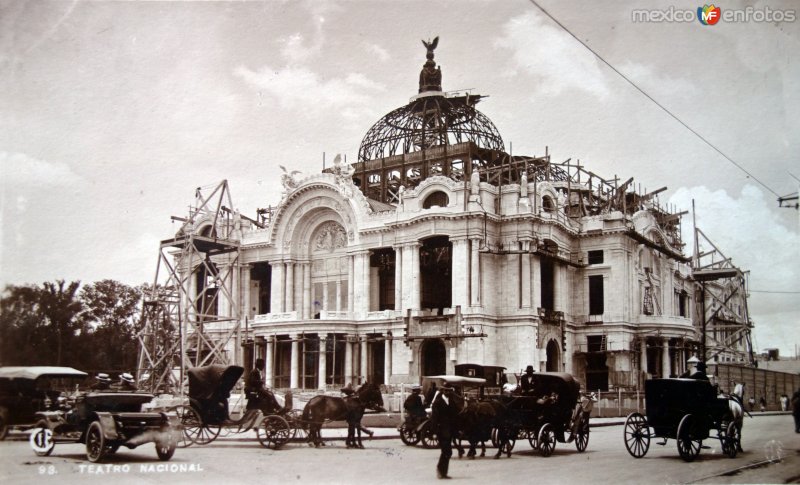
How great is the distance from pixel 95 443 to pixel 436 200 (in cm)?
2947

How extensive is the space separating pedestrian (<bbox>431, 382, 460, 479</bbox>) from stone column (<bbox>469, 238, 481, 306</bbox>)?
24678 millimetres

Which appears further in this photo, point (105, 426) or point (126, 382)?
point (126, 382)

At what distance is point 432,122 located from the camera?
4991cm

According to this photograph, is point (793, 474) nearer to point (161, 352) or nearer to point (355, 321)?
point (161, 352)

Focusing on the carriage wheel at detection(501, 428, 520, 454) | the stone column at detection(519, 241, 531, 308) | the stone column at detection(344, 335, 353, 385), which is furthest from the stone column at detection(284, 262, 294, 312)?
the carriage wheel at detection(501, 428, 520, 454)

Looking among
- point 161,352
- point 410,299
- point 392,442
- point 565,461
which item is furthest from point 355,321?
point 565,461

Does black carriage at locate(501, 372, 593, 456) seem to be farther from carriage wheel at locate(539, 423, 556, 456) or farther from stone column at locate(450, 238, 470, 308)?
stone column at locate(450, 238, 470, 308)

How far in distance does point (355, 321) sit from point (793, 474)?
28336 millimetres

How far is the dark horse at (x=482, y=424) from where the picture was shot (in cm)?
1709

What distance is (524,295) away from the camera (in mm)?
41562

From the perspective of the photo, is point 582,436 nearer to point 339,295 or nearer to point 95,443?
point 95,443

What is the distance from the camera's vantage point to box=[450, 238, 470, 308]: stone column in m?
40.7

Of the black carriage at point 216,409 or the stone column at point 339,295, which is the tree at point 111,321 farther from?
the stone column at point 339,295

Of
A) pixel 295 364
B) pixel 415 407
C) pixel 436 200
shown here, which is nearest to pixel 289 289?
pixel 295 364
